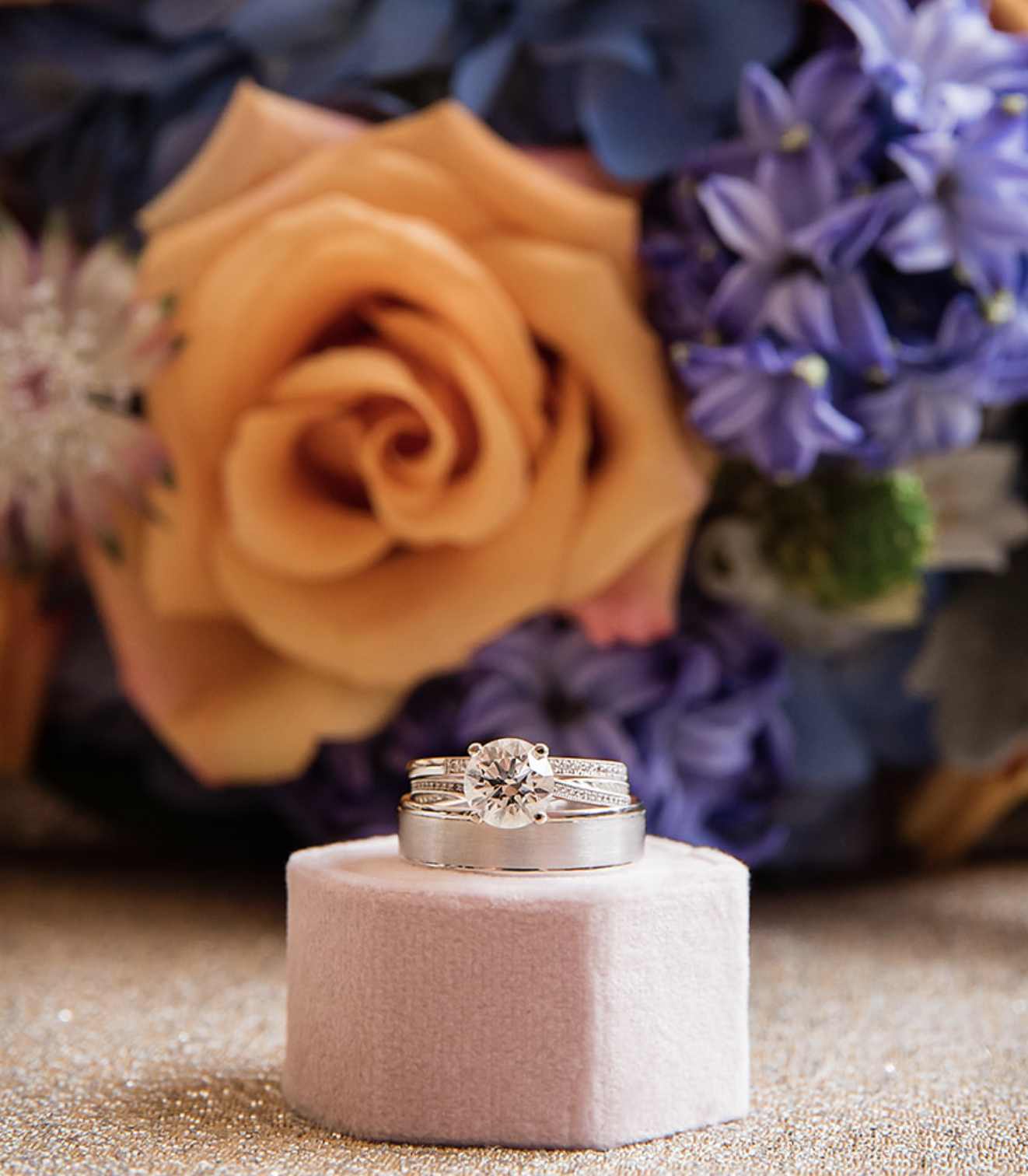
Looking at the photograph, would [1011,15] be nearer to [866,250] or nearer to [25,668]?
[866,250]

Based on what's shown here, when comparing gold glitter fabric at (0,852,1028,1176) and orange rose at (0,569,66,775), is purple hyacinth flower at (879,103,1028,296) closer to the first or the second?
gold glitter fabric at (0,852,1028,1176)

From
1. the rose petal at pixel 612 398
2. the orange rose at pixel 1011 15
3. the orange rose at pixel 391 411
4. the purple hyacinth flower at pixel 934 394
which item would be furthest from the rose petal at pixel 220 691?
the orange rose at pixel 1011 15

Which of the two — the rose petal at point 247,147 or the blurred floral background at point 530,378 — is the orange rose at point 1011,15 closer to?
the blurred floral background at point 530,378

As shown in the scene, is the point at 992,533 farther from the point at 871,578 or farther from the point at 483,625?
the point at 483,625

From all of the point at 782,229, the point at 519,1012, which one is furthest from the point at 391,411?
the point at 519,1012

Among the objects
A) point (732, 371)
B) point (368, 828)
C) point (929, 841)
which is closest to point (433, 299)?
point (732, 371)
